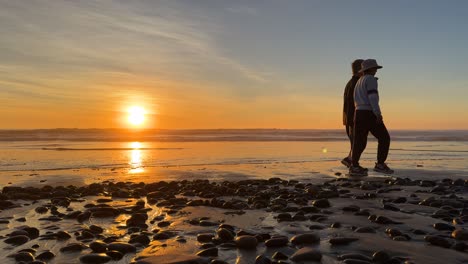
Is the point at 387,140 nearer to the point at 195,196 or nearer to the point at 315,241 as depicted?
the point at 195,196

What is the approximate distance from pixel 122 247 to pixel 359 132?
8214mm

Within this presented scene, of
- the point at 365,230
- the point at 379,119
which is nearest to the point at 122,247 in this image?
the point at 365,230

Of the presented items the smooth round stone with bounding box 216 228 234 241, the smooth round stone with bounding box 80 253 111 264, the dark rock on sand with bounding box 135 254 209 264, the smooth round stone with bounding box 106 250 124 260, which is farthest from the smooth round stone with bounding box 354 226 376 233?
the smooth round stone with bounding box 80 253 111 264

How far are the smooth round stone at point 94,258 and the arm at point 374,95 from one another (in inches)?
321

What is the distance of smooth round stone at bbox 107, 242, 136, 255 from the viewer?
4170 millimetres

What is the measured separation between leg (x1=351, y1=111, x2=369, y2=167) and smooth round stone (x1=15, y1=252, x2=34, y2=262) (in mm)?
8852

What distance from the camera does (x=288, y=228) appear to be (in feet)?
16.9

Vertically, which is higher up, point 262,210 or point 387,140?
point 387,140

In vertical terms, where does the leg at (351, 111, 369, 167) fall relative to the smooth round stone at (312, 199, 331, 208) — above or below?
above

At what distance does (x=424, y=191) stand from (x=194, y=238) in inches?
217

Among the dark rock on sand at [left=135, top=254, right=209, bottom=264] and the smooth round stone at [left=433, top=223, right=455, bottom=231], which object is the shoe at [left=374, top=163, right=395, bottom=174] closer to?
the smooth round stone at [left=433, top=223, right=455, bottom=231]

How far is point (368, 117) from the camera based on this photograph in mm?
10805

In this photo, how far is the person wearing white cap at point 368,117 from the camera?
1051cm

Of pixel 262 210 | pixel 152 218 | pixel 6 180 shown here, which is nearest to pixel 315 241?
pixel 262 210
